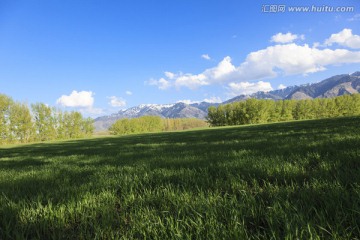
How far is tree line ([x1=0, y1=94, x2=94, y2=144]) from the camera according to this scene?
73.1 m

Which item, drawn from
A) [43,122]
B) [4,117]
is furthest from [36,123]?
[4,117]

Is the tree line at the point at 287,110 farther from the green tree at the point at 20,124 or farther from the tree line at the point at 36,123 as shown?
the green tree at the point at 20,124

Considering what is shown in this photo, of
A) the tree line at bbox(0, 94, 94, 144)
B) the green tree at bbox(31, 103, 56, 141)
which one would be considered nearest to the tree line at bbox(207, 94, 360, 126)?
→ the tree line at bbox(0, 94, 94, 144)

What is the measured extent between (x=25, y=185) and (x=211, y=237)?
4.24 metres

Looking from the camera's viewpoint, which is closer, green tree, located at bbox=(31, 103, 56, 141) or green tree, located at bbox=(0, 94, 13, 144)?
green tree, located at bbox=(0, 94, 13, 144)

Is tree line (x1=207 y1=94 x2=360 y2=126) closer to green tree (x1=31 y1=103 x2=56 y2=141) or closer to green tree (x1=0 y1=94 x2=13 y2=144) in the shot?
green tree (x1=31 y1=103 x2=56 y2=141)

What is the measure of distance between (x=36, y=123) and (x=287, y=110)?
395 ft

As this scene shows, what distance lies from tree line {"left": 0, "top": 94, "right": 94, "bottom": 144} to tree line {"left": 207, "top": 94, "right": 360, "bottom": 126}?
255 feet

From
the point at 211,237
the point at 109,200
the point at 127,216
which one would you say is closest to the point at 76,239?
the point at 127,216

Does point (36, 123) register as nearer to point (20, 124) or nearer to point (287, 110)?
point (20, 124)

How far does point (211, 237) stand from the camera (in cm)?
163

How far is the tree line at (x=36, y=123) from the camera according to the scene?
73.1m

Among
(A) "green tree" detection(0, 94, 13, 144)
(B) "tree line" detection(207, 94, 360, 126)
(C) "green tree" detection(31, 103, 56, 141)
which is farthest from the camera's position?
(B) "tree line" detection(207, 94, 360, 126)

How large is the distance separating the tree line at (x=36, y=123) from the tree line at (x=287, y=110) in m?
77.7
